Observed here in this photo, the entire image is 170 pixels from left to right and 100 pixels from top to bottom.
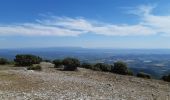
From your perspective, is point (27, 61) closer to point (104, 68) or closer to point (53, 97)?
point (104, 68)

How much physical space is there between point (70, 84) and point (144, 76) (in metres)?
16.4

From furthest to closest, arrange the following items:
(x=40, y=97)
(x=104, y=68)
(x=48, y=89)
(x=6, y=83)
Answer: (x=104, y=68)
(x=6, y=83)
(x=48, y=89)
(x=40, y=97)

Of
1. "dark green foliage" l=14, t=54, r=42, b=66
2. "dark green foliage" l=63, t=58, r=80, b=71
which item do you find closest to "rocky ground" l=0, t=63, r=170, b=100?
"dark green foliage" l=63, t=58, r=80, b=71

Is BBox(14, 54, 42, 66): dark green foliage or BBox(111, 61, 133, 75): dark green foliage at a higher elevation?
BBox(14, 54, 42, 66): dark green foliage

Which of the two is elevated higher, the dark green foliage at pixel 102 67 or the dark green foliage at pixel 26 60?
the dark green foliage at pixel 26 60

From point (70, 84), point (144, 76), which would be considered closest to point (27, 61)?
point (144, 76)

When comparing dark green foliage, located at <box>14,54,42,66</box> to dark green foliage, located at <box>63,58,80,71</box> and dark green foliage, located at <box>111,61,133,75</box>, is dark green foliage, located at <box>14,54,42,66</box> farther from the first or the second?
dark green foliage, located at <box>111,61,133,75</box>

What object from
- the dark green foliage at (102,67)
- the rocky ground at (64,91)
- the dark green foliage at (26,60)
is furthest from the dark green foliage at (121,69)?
the rocky ground at (64,91)

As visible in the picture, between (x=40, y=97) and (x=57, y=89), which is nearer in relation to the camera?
(x=40, y=97)

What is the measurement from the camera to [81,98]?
865 inches

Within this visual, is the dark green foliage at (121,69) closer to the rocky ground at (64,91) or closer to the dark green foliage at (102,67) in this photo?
the dark green foliage at (102,67)

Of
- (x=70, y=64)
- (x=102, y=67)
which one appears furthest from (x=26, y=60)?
(x=102, y=67)

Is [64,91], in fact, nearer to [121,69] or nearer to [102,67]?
[121,69]

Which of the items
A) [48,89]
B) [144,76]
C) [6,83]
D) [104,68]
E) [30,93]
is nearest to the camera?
[30,93]
